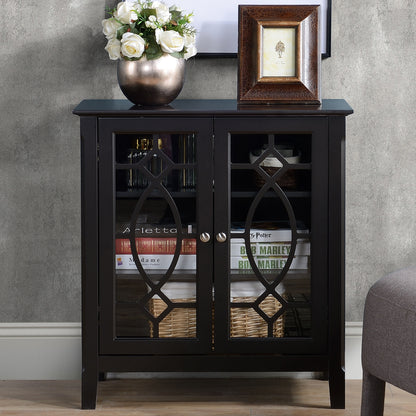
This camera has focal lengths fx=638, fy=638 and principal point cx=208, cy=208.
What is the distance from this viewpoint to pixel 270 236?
1.96 meters

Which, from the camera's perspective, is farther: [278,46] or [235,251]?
[278,46]

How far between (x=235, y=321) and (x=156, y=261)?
31 centimetres

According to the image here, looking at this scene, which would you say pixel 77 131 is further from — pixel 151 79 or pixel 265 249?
pixel 265 249

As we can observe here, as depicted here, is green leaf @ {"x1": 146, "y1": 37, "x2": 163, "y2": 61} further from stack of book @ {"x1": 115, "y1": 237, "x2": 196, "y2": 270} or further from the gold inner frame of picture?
stack of book @ {"x1": 115, "y1": 237, "x2": 196, "y2": 270}

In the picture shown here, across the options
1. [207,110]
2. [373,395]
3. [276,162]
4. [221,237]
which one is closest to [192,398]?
[221,237]

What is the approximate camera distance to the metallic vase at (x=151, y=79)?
6.39 feet

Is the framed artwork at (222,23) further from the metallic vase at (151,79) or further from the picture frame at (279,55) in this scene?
the metallic vase at (151,79)

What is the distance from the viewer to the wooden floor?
2008mm

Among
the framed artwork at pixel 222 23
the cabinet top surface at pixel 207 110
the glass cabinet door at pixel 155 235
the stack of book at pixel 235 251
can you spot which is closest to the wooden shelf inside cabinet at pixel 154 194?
the glass cabinet door at pixel 155 235

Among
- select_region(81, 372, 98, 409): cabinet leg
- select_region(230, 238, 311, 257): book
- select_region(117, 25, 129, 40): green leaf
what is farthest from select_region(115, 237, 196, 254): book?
select_region(117, 25, 129, 40): green leaf

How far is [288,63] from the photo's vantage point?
2.05m

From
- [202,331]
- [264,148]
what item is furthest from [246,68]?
[202,331]

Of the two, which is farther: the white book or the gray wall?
the gray wall

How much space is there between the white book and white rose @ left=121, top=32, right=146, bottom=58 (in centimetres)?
61
